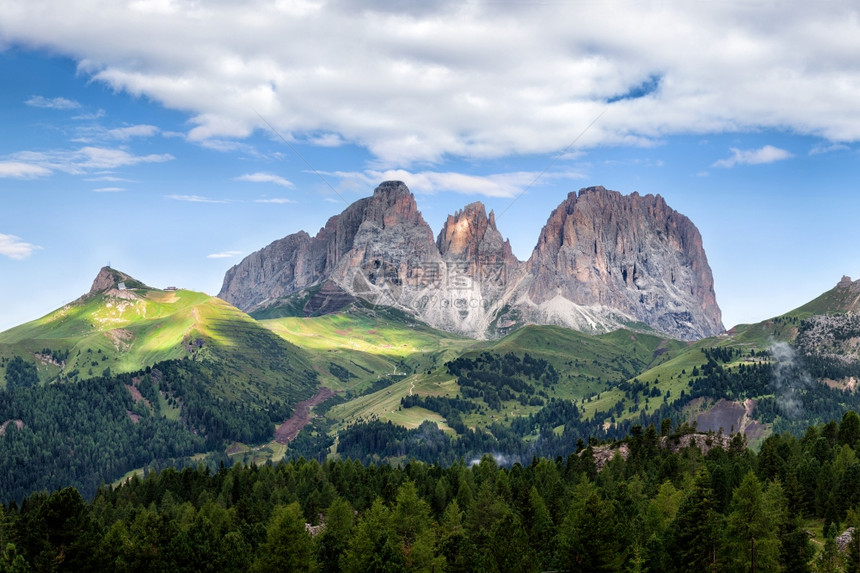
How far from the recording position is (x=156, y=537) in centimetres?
11344

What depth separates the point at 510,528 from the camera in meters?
111

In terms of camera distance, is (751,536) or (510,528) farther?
(510,528)

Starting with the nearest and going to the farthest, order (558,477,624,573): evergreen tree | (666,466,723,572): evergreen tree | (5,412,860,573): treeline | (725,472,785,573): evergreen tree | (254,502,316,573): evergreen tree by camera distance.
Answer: (725,472,785,573): evergreen tree → (558,477,624,573): evergreen tree → (5,412,860,573): treeline → (666,466,723,572): evergreen tree → (254,502,316,573): evergreen tree

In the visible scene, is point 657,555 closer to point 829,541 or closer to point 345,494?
point 829,541

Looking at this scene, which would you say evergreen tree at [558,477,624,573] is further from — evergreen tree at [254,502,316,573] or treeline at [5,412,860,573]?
evergreen tree at [254,502,316,573]

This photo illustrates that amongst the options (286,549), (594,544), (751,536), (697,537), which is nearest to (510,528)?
(594,544)

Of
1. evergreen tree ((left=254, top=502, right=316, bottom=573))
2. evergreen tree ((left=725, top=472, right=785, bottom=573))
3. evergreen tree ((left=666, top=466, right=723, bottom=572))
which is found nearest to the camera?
evergreen tree ((left=725, top=472, right=785, bottom=573))

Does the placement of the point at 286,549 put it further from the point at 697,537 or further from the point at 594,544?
the point at 697,537

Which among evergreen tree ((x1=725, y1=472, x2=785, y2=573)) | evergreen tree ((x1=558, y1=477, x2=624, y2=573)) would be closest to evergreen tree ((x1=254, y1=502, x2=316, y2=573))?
evergreen tree ((x1=558, y1=477, x2=624, y2=573))

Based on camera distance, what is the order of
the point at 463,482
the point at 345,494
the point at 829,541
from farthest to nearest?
the point at 345,494
the point at 463,482
the point at 829,541

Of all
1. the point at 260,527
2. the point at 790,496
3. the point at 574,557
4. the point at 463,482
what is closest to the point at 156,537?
the point at 260,527

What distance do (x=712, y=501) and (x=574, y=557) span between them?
2361 centimetres

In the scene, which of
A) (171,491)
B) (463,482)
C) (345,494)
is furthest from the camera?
(171,491)

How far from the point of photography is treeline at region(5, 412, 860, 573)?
106 m
